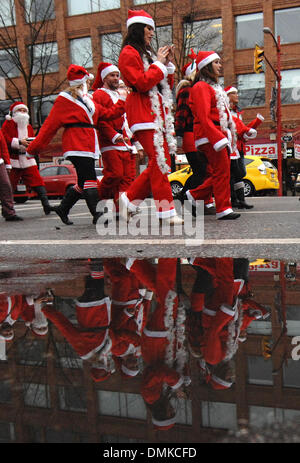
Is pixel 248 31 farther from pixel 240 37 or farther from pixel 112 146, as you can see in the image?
pixel 112 146

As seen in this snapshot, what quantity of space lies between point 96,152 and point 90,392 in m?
4.80

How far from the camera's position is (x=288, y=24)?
28.1 meters

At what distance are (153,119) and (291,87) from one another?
24880mm

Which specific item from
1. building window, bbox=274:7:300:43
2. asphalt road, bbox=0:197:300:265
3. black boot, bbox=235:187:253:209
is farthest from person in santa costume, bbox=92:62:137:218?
building window, bbox=274:7:300:43

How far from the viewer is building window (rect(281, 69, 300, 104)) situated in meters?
28.0

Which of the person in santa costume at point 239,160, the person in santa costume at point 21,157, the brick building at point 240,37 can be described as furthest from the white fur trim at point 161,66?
the brick building at point 240,37

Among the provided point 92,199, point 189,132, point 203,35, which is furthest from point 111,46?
point 92,199

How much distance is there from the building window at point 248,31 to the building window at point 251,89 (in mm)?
Result: 1661

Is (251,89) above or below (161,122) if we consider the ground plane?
above

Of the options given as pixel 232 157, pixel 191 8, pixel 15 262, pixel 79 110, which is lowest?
pixel 15 262

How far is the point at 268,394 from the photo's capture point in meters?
1.27

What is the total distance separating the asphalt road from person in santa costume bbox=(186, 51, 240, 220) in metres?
0.33
